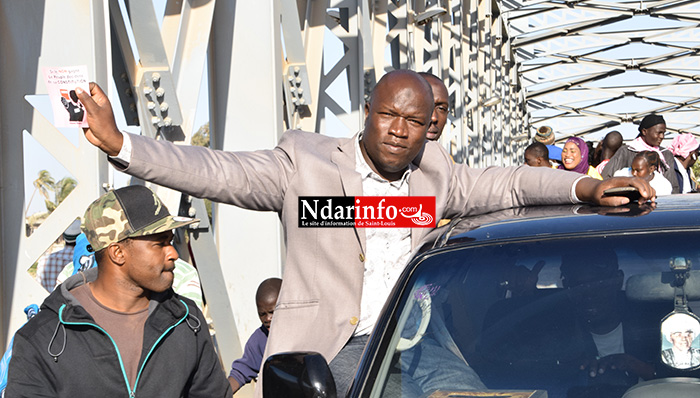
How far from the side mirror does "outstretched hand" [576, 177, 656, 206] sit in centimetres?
125

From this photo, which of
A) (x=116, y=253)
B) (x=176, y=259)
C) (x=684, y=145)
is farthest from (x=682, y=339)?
(x=684, y=145)

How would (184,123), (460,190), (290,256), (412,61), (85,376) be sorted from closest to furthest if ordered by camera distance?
1. (85,376)
2. (290,256)
3. (460,190)
4. (184,123)
5. (412,61)

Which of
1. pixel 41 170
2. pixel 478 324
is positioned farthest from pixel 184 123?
pixel 478 324

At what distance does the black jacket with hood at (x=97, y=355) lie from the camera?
3033 mm

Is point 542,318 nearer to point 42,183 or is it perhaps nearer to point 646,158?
point 42,183

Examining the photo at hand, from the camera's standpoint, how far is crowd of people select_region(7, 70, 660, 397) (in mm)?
3090

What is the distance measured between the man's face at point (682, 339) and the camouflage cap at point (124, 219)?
1613mm

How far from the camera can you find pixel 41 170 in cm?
469

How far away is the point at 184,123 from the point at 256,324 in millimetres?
1775

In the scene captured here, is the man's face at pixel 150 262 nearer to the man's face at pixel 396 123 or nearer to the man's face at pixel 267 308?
the man's face at pixel 396 123

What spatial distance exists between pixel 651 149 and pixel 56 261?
590cm

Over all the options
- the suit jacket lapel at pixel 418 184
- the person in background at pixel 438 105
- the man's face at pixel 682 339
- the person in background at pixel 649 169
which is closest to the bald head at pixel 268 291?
the person in background at pixel 438 105

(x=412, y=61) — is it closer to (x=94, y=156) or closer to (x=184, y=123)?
(x=184, y=123)

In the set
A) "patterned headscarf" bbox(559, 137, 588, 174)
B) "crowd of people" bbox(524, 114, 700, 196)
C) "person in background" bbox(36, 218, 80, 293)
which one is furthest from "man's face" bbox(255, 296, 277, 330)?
"patterned headscarf" bbox(559, 137, 588, 174)
